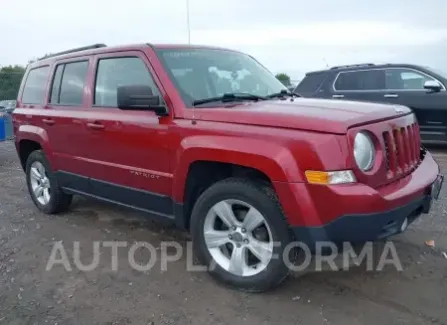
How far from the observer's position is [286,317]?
3014 mm

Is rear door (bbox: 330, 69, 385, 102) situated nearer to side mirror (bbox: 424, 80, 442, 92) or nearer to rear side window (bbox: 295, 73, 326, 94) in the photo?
rear side window (bbox: 295, 73, 326, 94)

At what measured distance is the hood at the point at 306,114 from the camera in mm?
2941

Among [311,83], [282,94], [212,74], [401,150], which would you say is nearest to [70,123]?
[212,74]

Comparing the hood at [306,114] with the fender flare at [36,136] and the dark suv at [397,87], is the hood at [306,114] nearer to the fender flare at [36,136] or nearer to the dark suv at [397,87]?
the fender flare at [36,136]

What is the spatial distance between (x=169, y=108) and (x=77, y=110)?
1.38 metres

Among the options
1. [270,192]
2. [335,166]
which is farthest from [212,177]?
[335,166]

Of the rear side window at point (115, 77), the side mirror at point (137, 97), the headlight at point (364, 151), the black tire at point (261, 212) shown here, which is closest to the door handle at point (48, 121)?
the rear side window at point (115, 77)

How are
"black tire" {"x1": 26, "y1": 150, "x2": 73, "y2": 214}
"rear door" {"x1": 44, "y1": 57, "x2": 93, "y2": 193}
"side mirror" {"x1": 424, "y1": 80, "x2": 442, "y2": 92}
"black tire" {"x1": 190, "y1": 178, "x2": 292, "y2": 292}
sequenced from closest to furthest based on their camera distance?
"black tire" {"x1": 190, "y1": 178, "x2": 292, "y2": 292} → "rear door" {"x1": 44, "y1": 57, "x2": 93, "y2": 193} → "black tire" {"x1": 26, "y1": 150, "x2": 73, "y2": 214} → "side mirror" {"x1": 424, "y1": 80, "x2": 442, "y2": 92}

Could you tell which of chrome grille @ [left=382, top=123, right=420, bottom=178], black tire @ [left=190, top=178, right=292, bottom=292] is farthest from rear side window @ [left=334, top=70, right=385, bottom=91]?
black tire @ [left=190, top=178, right=292, bottom=292]

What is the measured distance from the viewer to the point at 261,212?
3158 millimetres

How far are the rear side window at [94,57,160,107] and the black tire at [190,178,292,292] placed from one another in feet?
3.61

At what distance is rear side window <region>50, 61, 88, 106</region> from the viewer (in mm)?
4645

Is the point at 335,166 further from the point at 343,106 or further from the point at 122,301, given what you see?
the point at 122,301

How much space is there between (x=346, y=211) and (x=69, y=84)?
3341 mm
